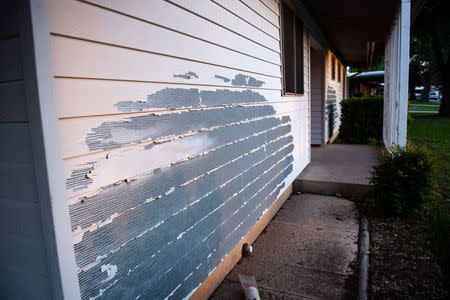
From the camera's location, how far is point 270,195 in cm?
413

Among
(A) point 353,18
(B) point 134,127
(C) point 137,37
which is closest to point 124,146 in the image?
(B) point 134,127

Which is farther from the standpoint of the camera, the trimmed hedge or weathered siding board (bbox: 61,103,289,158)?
the trimmed hedge

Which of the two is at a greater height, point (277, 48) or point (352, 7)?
point (352, 7)

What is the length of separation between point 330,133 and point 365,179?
6174 mm

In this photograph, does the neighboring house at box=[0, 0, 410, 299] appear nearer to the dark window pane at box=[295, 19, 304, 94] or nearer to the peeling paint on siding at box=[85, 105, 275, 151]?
the peeling paint on siding at box=[85, 105, 275, 151]

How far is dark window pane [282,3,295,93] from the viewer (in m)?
4.82

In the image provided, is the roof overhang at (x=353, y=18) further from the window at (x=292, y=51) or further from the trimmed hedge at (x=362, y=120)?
the trimmed hedge at (x=362, y=120)

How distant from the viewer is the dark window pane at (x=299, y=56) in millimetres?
5691

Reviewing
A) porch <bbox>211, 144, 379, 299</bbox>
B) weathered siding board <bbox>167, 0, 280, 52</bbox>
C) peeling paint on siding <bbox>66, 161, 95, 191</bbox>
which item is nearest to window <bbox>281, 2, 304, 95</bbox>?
weathered siding board <bbox>167, 0, 280, 52</bbox>

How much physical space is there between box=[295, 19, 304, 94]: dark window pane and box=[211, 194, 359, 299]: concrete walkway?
2.22 m

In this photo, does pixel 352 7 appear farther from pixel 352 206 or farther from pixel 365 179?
pixel 352 206

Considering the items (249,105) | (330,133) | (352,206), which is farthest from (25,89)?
(330,133)

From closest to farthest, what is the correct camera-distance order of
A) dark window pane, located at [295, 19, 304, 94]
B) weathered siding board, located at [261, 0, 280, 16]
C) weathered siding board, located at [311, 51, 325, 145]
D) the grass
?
the grass
weathered siding board, located at [261, 0, 280, 16]
dark window pane, located at [295, 19, 304, 94]
weathered siding board, located at [311, 51, 325, 145]

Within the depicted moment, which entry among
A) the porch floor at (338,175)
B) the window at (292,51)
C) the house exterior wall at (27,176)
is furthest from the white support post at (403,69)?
the house exterior wall at (27,176)
